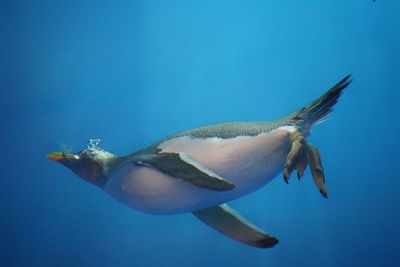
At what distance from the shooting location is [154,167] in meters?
2.71

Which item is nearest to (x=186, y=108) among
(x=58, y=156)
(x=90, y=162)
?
(x=90, y=162)

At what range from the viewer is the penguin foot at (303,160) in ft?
8.39

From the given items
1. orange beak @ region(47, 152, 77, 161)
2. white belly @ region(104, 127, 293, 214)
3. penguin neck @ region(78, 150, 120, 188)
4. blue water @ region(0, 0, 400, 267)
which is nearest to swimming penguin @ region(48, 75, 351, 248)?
white belly @ region(104, 127, 293, 214)

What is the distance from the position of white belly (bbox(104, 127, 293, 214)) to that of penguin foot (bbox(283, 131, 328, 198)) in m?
0.13

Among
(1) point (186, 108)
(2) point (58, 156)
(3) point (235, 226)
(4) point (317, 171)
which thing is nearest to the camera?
(4) point (317, 171)

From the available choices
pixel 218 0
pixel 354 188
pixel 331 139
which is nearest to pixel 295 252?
pixel 354 188

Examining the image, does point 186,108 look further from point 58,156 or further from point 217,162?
point 217,162

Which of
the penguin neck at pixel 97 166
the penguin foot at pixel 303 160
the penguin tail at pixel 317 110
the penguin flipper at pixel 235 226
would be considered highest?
the penguin tail at pixel 317 110

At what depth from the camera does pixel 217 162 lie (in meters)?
2.80

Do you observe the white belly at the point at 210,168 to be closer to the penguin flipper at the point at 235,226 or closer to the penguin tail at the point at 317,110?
the penguin tail at the point at 317,110

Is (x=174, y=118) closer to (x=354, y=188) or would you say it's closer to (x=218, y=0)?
(x=218, y=0)

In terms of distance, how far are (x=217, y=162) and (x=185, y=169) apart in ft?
1.02

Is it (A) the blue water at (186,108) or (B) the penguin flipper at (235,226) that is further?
(A) the blue water at (186,108)

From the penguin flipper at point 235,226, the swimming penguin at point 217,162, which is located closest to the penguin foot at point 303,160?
the swimming penguin at point 217,162
